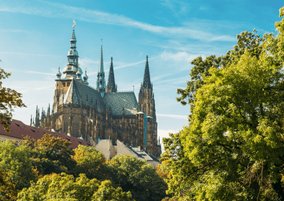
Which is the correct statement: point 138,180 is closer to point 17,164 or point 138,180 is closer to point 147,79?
point 17,164

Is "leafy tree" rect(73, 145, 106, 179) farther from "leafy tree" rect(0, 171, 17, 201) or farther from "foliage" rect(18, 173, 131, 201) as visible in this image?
"leafy tree" rect(0, 171, 17, 201)

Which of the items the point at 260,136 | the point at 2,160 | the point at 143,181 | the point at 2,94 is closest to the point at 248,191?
the point at 260,136

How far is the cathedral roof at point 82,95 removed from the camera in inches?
5330

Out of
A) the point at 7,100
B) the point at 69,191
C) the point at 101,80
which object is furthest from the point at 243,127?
the point at 101,80

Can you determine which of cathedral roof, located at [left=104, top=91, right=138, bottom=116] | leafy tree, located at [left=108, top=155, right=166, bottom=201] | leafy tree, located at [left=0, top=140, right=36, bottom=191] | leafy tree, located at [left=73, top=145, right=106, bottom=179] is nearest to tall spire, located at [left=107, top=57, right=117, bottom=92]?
cathedral roof, located at [left=104, top=91, right=138, bottom=116]

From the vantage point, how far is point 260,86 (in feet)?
71.7

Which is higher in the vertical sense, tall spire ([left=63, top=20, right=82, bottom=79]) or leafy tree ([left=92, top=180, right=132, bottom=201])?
tall spire ([left=63, top=20, right=82, bottom=79])

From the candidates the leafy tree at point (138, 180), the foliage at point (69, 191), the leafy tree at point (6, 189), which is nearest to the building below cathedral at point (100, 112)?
the leafy tree at point (138, 180)

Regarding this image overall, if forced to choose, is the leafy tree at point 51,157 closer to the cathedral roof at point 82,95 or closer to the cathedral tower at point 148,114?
the cathedral roof at point 82,95

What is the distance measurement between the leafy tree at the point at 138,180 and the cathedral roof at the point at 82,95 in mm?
55499

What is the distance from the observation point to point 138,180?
3115 inches

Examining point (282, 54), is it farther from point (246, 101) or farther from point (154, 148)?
point (154, 148)

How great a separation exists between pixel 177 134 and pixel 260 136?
7.77 m

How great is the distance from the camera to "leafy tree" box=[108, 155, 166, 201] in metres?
77.1
